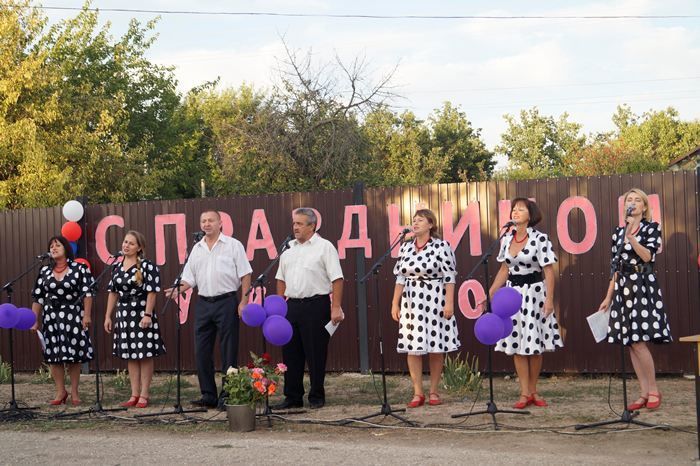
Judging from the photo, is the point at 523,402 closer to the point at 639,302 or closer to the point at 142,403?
the point at 639,302

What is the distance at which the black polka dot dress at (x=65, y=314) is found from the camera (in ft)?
29.5

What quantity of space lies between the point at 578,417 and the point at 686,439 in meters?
1.16

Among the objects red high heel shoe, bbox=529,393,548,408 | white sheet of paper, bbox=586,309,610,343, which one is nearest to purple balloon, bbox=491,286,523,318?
white sheet of paper, bbox=586,309,610,343

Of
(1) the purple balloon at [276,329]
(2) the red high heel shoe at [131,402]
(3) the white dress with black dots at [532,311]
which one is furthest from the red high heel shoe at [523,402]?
(2) the red high heel shoe at [131,402]

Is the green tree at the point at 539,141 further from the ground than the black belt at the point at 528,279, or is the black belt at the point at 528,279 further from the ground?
the green tree at the point at 539,141

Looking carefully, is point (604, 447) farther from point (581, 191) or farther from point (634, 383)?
point (581, 191)

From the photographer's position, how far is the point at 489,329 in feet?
22.1

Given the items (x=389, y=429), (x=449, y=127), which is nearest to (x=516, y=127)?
(x=449, y=127)

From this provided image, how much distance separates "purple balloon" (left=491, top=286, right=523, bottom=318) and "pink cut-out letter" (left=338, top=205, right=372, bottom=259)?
359cm

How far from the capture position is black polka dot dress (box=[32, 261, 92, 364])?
354 inches

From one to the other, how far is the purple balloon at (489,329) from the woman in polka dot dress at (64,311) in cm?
410

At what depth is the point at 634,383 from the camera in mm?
9156

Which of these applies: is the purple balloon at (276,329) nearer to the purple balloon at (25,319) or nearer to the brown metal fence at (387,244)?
the brown metal fence at (387,244)

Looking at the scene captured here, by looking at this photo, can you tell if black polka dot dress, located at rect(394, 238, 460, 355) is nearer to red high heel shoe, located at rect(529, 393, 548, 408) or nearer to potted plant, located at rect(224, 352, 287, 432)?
red high heel shoe, located at rect(529, 393, 548, 408)
